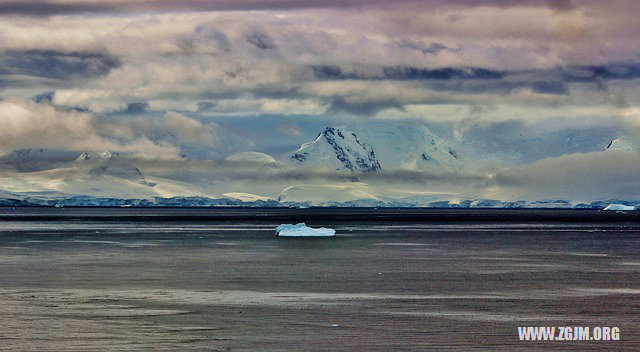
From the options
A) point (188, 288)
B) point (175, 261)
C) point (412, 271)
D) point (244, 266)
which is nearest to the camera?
point (188, 288)

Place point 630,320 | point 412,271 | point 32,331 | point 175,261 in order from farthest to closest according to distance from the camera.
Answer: point 175,261 < point 412,271 < point 630,320 < point 32,331

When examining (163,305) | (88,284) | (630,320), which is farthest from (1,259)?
(630,320)

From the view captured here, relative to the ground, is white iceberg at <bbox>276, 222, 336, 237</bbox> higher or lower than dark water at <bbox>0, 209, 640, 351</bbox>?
higher

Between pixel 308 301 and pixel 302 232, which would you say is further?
pixel 302 232

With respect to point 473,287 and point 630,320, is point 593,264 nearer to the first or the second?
point 473,287

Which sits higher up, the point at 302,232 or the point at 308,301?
the point at 302,232

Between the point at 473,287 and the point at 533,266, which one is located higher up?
the point at 533,266

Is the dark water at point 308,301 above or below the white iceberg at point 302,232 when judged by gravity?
below

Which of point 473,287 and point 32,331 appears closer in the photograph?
point 32,331

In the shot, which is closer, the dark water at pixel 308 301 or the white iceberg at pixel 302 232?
the dark water at pixel 308 301

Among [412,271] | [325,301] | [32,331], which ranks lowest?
[32,331]

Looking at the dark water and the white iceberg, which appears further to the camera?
the white iceberg
